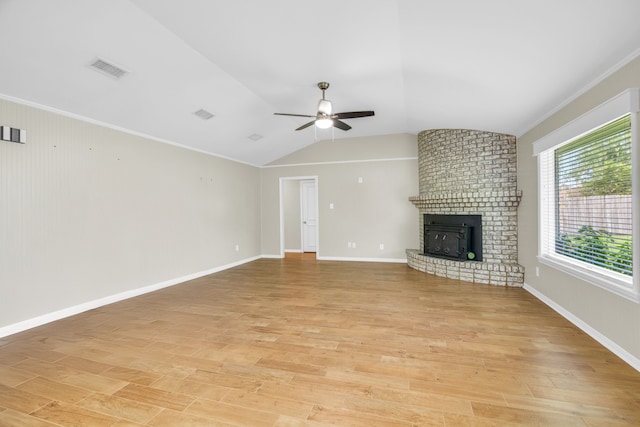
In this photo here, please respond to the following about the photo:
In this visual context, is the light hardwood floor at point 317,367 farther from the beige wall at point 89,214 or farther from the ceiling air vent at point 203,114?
the ceiling air vent at point 203,114

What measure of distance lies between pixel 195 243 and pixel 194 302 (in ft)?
5.47

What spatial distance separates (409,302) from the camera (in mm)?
3807

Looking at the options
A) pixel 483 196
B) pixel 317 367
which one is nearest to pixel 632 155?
pixel 483 196

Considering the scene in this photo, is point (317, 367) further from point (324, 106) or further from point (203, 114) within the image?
point (203, 114)

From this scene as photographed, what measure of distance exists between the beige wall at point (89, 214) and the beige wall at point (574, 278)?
5262 millimetres

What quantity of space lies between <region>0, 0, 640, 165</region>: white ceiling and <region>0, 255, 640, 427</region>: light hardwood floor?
2.37 metres

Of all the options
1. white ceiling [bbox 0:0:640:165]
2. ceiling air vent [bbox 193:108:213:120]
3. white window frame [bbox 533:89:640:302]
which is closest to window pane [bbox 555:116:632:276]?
white window frame [bbox 533:89:640:302]

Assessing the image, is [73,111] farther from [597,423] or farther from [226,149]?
[597,423]

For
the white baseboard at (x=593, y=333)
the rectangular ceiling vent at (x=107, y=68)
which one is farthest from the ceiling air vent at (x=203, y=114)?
the white baseboard at (x=593, y=333)

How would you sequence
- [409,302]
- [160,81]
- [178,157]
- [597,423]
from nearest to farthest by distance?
[597,423]
[160,81]
[409,302]
[178,157]

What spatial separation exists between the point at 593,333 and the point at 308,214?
6634 mm

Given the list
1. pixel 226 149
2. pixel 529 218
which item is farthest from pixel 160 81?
pixel 529 218

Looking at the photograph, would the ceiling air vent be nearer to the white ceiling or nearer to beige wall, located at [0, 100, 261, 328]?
the white ceiling

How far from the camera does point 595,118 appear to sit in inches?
104
